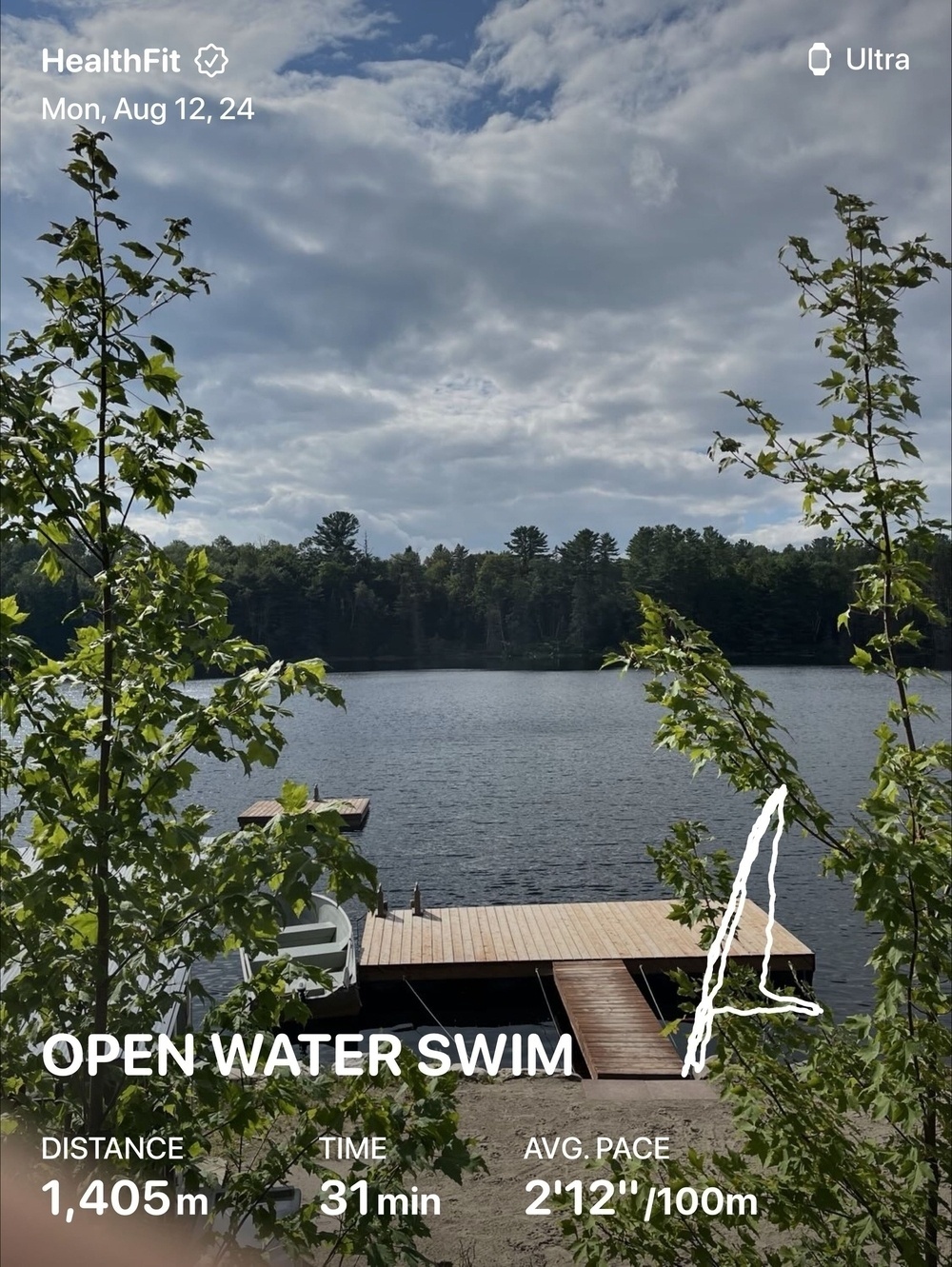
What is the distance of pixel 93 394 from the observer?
132 inches

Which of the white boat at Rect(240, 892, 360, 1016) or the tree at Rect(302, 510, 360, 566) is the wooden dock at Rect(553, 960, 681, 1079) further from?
the tree at Rect(302, 510, 360, 566)

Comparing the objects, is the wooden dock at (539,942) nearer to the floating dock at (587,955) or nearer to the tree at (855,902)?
the floating dock at (587,955)

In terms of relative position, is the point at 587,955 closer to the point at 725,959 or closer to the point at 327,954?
the point at 327,954

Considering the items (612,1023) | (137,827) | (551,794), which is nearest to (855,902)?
(137,827)

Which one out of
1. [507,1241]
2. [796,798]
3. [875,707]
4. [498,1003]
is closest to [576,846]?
[498,1003]

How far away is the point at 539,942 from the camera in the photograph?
52.5 ft

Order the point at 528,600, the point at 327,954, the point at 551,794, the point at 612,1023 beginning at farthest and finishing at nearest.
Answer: the point at 528,600, the point at 551,794, the point at 327,954, the point at 612,1023

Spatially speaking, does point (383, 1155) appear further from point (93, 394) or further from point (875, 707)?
point (875, 707)

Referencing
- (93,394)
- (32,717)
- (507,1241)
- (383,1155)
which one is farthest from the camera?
(507,1241)

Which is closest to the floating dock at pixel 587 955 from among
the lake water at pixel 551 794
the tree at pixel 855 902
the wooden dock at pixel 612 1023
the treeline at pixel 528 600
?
the wooden dock at pixel 612 1023

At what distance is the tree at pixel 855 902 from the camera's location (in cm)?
304

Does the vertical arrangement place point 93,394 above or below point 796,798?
above

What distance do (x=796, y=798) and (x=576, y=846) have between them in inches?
902

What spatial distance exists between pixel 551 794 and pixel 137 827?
3061 centimetres
